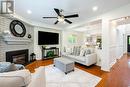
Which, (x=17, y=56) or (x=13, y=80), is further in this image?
(x=17, y=56)

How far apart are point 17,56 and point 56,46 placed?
3328 mm

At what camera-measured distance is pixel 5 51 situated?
12.2ft

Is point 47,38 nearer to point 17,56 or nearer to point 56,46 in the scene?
point 56,46

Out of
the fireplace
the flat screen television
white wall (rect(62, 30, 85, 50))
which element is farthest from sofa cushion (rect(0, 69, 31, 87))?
white wall (rect(62, 30, 85, 50))

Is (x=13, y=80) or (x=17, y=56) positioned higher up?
(x=13, y=80)

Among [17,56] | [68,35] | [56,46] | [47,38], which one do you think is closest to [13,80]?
[17,56]

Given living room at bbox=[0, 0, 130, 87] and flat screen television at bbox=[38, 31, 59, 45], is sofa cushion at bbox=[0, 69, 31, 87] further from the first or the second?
flat screen television at bbox=[38, 31, 59, 45]

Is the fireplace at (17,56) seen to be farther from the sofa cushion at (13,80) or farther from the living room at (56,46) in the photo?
the sofa cushion at (13,80)

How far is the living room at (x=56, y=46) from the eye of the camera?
261cm

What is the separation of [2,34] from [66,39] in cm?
501

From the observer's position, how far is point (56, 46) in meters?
7.19

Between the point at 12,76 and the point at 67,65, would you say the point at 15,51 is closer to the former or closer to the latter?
the point at 67,65

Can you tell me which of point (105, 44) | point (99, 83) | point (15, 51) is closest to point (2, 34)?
point (15, 51)

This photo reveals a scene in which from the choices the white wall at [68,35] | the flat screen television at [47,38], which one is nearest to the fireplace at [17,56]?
the flat screen television at [47,38]
